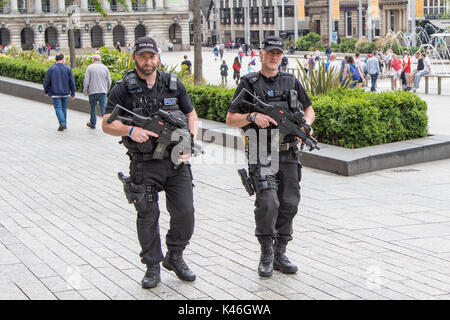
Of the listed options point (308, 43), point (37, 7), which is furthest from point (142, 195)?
point (37, 7)

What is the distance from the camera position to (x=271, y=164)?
235 inches

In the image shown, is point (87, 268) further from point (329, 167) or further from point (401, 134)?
point (401, 134)

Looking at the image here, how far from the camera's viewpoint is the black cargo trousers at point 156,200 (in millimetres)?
5641

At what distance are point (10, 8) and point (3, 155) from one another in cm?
8758

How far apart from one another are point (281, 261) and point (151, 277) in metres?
1.05

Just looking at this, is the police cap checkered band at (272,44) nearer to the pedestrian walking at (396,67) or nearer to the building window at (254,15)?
the pedestrian walking at (396,67)

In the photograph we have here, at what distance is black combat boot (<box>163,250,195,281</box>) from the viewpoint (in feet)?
19.2

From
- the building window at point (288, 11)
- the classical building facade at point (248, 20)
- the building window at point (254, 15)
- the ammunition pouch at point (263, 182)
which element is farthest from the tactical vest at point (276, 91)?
the building window at point (254, 15)

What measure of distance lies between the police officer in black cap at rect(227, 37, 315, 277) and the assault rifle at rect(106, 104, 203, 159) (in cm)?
60

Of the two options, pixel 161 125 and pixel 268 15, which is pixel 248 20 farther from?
pixel 161 125

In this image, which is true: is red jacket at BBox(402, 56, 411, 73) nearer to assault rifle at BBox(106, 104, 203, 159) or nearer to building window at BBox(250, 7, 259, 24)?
assault rifle at BBox(106, 104, 203, 159)

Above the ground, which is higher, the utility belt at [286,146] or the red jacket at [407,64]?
the red jacket at [407,64]

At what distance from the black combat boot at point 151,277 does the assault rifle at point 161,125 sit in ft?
2.76

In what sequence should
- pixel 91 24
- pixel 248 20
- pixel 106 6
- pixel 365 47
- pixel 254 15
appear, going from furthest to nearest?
pixel 106 6
pixel 91 24
pixel 254 15
pixel 248 20
pixel 365 47
